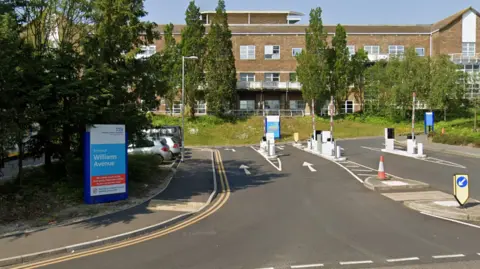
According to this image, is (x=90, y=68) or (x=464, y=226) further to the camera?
(x=90, y=68)

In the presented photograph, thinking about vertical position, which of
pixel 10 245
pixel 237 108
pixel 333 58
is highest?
pixel 333 58

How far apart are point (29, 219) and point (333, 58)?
47.1 m

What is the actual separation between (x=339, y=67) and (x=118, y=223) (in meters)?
45.6

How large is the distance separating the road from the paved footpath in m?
0.95

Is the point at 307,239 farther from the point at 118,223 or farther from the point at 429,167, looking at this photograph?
the point at 429,167

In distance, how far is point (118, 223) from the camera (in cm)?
1008

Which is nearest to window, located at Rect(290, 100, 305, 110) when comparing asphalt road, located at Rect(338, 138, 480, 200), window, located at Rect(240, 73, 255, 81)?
window, located at Rect(240, 73, 255, 81)

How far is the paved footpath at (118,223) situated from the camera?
8.34 meters

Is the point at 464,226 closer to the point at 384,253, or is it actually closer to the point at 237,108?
the point at 384,253

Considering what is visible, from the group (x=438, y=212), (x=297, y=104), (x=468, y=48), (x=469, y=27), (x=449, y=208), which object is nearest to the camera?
(x=438, y=212)

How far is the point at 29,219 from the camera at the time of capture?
10398 mm

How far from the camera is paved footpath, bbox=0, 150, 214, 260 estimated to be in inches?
328

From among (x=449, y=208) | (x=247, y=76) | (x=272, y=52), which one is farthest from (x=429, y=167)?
(x=272, y=52)

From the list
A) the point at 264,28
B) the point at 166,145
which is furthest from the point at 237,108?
the point at 166,145
